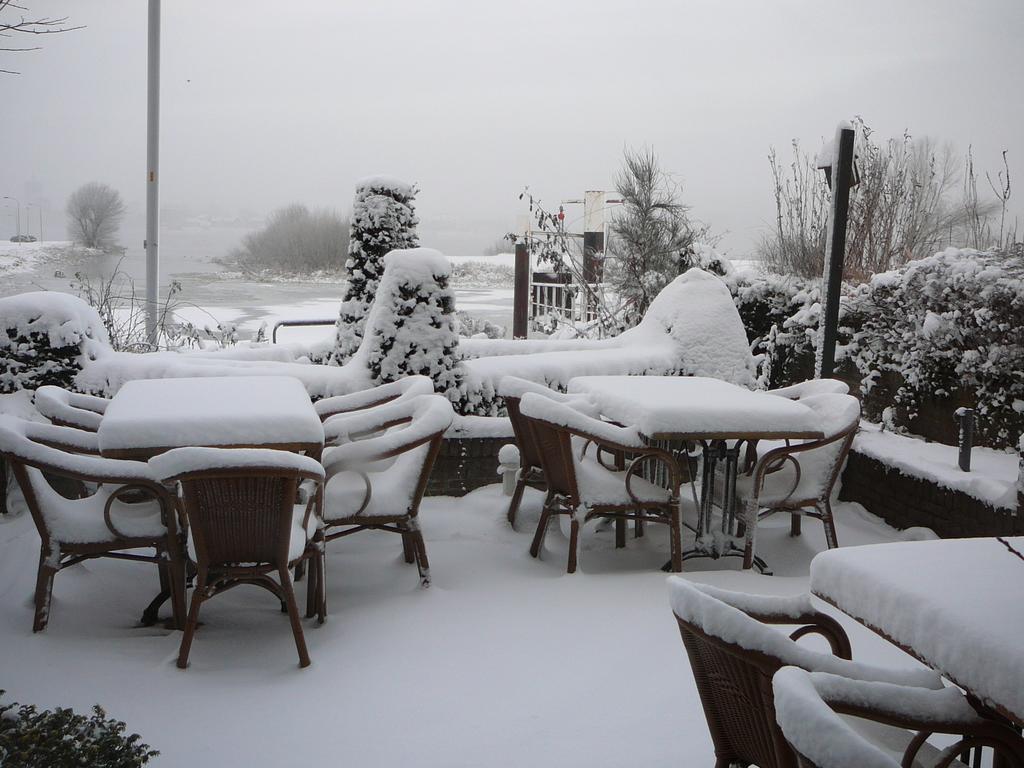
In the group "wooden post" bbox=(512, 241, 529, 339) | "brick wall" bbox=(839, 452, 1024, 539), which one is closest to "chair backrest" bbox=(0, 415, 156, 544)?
"brick wall" bbox=(839, 452, 1024, 539)

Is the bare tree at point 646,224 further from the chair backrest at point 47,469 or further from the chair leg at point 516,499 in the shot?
the chair backrest at point 47,469

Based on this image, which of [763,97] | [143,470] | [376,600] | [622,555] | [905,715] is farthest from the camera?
[763,97]

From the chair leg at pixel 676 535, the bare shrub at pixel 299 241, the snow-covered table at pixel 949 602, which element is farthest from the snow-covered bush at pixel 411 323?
the bare shrub at pixel 299 241

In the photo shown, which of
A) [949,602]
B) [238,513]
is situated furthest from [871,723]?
[238,513]

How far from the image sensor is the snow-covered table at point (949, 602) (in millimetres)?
1445

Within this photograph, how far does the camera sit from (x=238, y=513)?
279cm

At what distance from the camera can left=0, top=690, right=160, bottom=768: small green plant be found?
1.66 metres

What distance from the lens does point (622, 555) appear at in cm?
415

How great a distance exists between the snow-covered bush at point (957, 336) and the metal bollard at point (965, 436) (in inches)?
27.7

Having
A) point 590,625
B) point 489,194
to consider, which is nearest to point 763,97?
point 489,194

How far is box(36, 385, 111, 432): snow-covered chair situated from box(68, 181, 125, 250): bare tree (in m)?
4.11

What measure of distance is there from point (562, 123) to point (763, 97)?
8.45ft

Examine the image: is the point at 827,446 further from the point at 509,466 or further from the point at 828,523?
the point at 509,466

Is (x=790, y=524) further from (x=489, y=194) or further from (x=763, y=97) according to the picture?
(x=763, y=97)
